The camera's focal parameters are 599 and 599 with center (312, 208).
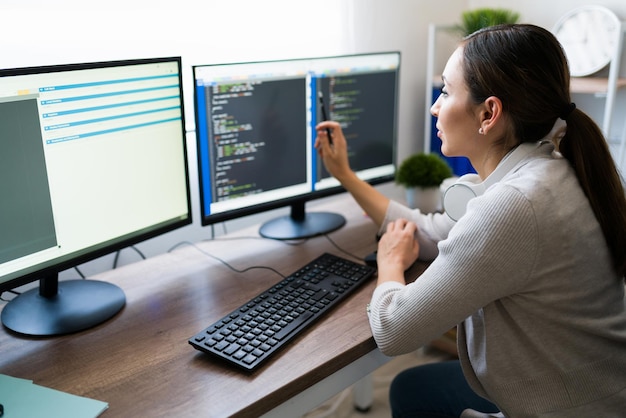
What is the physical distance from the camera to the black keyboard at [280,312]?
39.8 inches

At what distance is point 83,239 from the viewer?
1.17m

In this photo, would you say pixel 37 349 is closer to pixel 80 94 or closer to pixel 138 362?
pixel 138 362

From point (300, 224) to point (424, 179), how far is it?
376mm

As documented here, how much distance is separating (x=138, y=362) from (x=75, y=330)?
0.57ft

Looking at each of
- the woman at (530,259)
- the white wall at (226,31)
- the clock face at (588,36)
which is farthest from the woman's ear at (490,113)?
the clock face at (588,36)

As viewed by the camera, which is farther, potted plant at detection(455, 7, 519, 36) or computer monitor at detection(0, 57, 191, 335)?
potted plant at detection(455, 7, 519, 36)

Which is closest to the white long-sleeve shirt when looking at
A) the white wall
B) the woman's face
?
the woman's face

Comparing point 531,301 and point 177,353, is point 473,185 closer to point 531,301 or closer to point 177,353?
point 531,301

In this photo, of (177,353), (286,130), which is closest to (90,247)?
(177,353)

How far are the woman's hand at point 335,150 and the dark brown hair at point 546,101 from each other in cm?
57

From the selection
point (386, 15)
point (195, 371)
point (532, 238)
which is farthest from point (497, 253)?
point (386, 15)

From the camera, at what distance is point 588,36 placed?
2.13m

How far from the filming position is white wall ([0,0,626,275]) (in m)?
1.38

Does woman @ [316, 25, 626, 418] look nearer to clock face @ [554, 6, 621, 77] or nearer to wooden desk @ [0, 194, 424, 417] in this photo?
wooden desk @ [0, 194, 424, 417]
